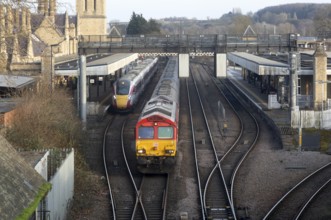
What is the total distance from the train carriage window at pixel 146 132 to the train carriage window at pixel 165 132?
253 millimetres

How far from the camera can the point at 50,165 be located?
14688 mm

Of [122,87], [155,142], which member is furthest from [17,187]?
[122,87]

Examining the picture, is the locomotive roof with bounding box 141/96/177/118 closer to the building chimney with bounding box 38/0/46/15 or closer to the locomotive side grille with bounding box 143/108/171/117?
the locomotive side grille with bounding box 143/108/171/117

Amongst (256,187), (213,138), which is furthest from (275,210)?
(213,138)

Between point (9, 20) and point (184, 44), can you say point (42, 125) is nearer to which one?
point (9, 20)

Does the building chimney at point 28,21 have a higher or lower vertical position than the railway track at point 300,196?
higher

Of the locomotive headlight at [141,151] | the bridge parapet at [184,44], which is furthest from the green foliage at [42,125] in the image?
the bridge parapet at [184,44]

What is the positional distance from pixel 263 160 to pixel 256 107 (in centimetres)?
1396

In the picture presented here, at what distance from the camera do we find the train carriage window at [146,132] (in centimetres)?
2008

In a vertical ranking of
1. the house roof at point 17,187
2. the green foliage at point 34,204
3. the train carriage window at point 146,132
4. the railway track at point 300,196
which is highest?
the house roof at point 17,187

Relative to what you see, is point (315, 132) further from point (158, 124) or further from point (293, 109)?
point (158, 124)

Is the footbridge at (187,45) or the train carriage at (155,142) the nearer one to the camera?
the train carriage at (155,142)

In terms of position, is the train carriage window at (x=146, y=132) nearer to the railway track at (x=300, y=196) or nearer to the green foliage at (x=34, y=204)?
the railway track at (x=300, y=196)

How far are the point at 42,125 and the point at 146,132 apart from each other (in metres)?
3.32
